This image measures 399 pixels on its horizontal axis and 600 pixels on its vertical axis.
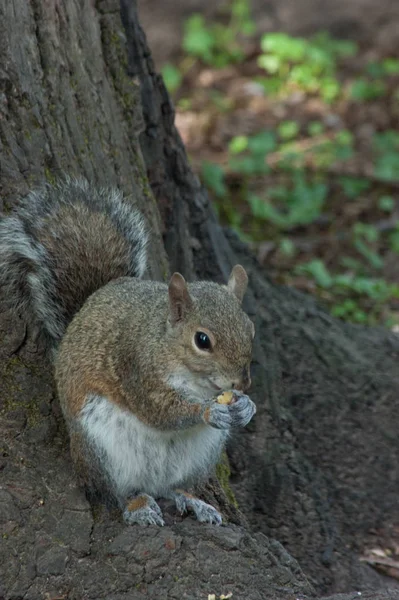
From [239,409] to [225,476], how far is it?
0.85m

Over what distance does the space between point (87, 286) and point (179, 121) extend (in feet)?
15.0

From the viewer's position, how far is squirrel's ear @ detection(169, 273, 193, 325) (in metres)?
2.73

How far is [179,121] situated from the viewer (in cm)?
746

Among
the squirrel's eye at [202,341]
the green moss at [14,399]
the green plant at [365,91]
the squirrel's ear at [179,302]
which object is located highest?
the green plant at [365,91]

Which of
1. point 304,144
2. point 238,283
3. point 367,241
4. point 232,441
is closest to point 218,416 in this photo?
point 238,283

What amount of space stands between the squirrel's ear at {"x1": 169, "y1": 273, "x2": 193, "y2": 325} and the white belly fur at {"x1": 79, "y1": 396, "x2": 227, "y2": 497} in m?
0.33

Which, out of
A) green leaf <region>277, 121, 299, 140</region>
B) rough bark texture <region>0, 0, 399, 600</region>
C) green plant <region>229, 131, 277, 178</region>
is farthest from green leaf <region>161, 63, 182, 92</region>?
rough bark texture <region>0, 0, 399, 600</region>

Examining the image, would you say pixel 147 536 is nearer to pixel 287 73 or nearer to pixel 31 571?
pixel 31 571

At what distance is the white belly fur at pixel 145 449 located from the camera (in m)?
2.80

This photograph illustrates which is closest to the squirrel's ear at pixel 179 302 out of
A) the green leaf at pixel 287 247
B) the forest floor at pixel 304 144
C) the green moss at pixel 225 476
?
the green moss at pixel 225 476

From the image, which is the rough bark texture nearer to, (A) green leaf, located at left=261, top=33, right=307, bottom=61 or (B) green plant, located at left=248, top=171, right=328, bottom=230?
(B) green plant, located at left=248, top=171, right=328, bottom=230

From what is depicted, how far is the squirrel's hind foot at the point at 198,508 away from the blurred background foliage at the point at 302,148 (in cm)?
251

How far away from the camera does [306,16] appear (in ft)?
27.3

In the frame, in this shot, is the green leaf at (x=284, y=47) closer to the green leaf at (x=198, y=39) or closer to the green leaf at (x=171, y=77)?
the green leaf at (x=198, y=39)
